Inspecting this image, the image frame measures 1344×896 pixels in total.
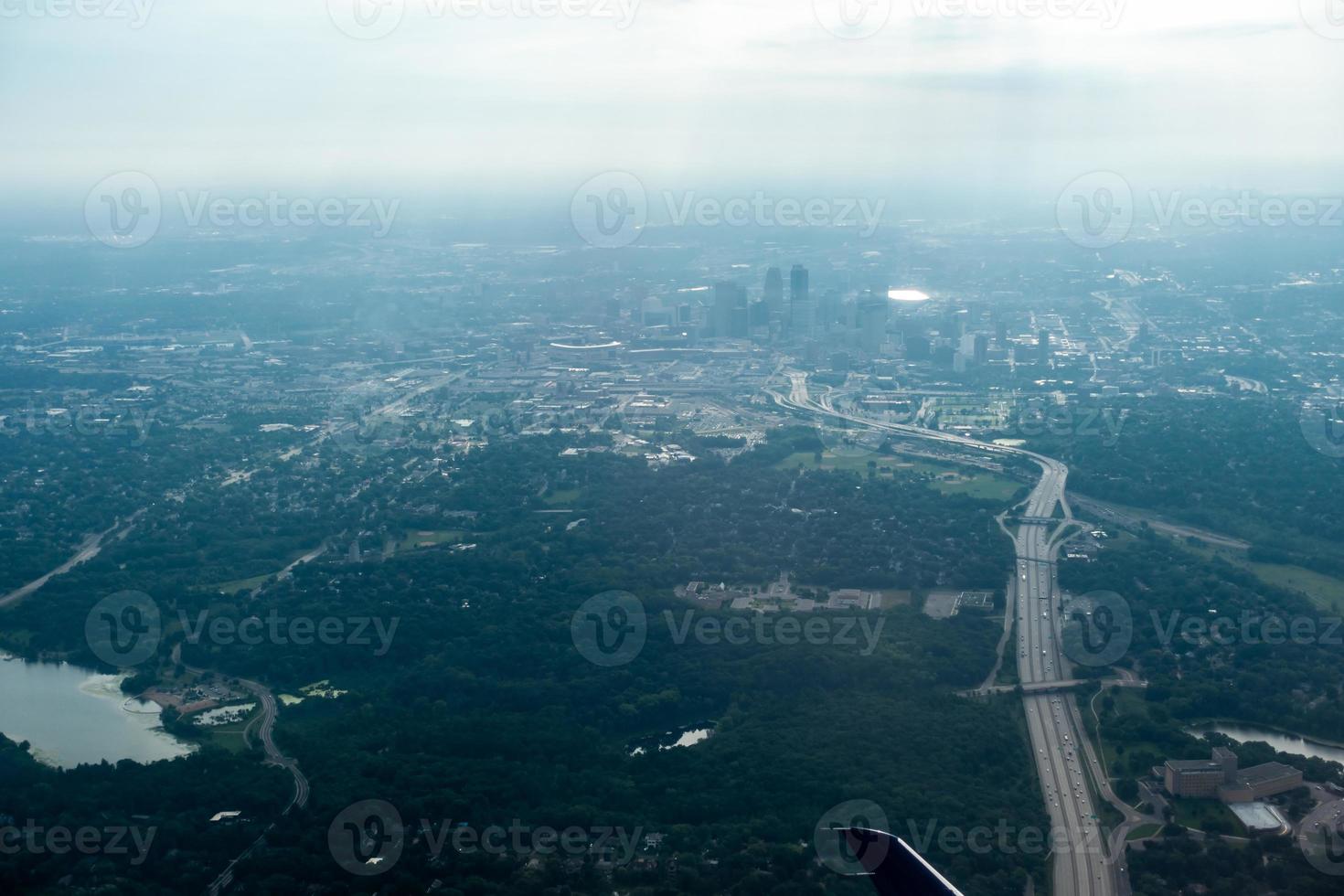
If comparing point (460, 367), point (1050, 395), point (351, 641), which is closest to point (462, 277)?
point (460, 367)

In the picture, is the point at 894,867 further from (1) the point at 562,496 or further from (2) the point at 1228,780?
(1) the point at 562,496

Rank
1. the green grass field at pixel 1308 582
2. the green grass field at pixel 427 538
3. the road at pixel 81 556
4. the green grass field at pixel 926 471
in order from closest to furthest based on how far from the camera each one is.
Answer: the green grass field at pixel 1308 582 → the road at pixel 81 556 → the green grass field at pixel 427 538 → the green grass field at pixel 926 471

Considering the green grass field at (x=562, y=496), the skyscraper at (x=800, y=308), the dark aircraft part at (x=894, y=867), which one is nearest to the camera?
the dark aircraft part at (x=894, y=867)

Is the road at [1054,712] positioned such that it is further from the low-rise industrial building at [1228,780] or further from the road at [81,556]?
the road at [81,556]

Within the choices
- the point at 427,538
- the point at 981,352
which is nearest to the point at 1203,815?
the point at 427,538

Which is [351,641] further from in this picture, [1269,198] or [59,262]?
[1269,198]

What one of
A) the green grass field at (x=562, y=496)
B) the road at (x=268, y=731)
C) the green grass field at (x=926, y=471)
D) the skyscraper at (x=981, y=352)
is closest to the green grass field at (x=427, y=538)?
the green grass field at (x=562, y=496)

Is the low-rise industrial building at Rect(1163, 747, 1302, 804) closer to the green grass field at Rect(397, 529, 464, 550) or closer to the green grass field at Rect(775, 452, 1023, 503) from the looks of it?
the green grass field at Rect(775, 452, 1023, 503)
